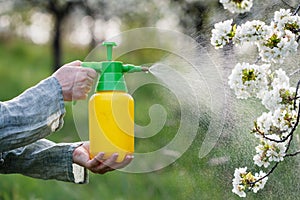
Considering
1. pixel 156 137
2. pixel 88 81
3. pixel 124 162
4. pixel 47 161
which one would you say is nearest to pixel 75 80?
pixel 88 81

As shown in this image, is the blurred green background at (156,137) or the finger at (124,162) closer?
the finger at (124,162)

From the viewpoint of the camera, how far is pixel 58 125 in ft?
5.86

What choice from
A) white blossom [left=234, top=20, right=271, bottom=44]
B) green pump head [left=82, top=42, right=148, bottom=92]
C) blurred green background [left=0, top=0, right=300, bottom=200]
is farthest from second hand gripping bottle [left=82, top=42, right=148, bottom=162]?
blurred green background [left=0, top=0, right=300, bottom=200]

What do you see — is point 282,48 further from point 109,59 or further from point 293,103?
point 109,59

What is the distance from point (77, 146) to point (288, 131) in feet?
2.07

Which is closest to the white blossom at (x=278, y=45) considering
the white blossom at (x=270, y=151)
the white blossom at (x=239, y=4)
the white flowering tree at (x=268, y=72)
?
the white flowering tree at (x=268, y=72)

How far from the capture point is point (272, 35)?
1723mm

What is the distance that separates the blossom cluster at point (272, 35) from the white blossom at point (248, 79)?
0.05 m

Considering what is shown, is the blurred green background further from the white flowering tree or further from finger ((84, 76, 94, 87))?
finger ((84, 76, 94, 87))

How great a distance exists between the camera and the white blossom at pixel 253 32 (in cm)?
173

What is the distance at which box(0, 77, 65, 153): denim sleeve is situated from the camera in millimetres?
1689

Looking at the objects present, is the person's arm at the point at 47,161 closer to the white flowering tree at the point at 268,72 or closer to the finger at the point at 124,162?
the finger at the point at 124,162

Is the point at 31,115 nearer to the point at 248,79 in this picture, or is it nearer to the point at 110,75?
the point at 110,75

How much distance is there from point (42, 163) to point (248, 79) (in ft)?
2.32
